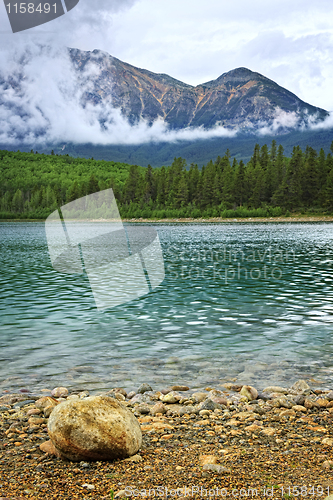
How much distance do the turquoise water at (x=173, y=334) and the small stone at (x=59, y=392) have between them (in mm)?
810

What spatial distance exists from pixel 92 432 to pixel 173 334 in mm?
9948

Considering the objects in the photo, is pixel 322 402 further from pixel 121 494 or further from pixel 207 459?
pixel 121 494

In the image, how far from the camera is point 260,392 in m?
10.8

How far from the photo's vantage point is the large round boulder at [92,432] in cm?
681

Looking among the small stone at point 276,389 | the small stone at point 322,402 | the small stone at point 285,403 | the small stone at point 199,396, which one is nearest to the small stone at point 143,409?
the small stone at point 199,396

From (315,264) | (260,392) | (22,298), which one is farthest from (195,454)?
(315,264)

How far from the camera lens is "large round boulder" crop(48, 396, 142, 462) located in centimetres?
681

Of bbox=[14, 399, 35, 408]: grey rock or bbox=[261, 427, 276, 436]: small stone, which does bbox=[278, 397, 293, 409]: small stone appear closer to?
bbox=[261, 427, 276, 436]: small stone

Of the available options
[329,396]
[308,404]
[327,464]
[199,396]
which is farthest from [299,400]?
[327,464]

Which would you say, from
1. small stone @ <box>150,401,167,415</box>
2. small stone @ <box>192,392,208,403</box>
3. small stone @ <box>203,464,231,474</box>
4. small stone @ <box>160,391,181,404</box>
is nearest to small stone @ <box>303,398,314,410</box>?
small stone @ <box>192,392,208,403</box>

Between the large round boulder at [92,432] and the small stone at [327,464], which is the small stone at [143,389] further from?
the small stone at [327,464]

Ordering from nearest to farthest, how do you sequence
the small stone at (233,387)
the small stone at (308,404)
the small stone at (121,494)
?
the small stone at (121,494)
the small stone at (308,404)
the small stone at (233,387)

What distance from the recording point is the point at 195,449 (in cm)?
730

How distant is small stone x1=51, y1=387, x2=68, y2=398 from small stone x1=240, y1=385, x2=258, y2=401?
4.05 m
